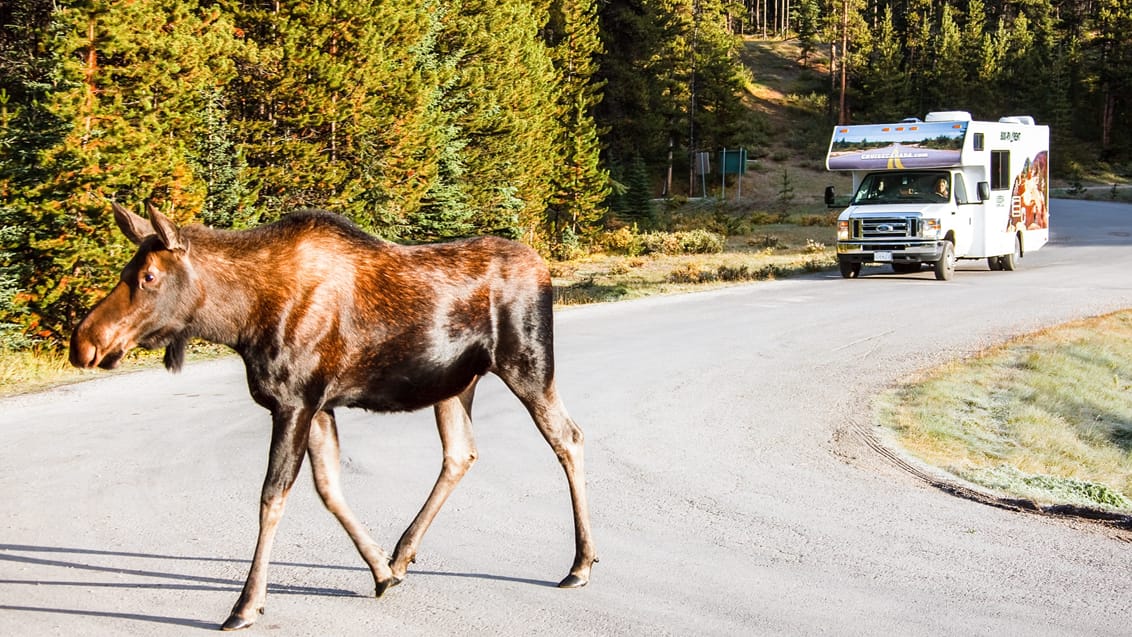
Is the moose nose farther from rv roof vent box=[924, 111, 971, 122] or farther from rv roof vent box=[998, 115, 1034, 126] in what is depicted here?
rv roof vent box=[998, 115, 1034, 126]

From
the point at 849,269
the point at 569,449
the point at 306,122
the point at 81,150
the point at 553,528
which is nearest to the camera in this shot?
the point at 569,449

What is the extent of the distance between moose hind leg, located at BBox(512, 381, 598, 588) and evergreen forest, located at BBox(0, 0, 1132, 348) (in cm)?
210

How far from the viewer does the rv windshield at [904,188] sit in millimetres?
25953

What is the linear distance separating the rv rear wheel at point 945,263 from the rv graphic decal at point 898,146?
188 cm

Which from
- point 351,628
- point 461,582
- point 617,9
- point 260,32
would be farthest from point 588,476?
point 617,9

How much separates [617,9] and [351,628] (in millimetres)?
55825

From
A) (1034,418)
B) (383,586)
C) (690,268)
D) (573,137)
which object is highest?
(573,137)

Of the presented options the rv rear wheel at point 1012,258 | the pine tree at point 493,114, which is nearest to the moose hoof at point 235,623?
the pine tree at point 493,114

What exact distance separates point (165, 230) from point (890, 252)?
2242 cm

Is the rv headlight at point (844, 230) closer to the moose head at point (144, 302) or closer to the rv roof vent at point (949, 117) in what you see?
the rv roof vent at point (949, 117)

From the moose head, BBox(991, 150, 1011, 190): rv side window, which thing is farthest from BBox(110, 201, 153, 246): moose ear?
BBox(991, 150, 1011, 190): rv side window

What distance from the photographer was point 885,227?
83.8ft

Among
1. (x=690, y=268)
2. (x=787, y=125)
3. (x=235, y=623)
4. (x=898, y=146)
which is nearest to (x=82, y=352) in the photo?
(x=235, y=623)

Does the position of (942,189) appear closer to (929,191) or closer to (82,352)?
(929,191)
